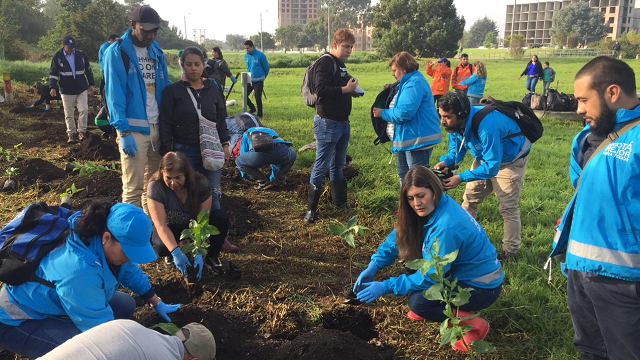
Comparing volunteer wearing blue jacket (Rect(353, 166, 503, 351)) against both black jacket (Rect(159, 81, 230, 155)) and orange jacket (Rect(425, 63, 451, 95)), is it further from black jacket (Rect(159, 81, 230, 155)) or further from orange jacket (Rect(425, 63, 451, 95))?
orange jacket (Rect(425, 63, 451, 95))

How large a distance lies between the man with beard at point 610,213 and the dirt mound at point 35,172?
6.44 metres

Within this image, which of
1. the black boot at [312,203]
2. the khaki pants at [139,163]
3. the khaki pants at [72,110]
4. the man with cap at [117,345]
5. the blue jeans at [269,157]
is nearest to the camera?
the man with cap at [117,345]

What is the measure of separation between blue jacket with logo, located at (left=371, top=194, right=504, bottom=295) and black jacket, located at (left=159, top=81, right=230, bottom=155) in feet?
7.38

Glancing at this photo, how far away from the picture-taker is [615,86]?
2074 mm

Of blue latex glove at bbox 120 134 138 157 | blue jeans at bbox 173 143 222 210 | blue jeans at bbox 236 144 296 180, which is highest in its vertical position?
blue latex glove at bbox 120 134 138 157

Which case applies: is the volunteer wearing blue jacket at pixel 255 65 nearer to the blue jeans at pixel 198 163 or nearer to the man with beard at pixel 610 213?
the blue jeans at pixel 198 163

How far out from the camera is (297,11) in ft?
492

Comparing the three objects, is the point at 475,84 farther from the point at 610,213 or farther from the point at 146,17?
the point at 610,213

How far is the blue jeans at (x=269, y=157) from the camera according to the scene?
614 centimetres

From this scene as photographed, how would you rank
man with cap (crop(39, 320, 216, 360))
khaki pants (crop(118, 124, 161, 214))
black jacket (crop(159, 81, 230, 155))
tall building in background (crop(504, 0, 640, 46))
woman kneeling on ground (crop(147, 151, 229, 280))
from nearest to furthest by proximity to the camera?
man with cap (crop(39, 320, 216, 360)), woman kneeling on ground (crop(147, 151, 229, 280)), black jacket (crop(159, 81, 230, 155)), khaki pants (crop(118, 124, 161, 214)), tall building in background (crop(504, 0, 640, 46))

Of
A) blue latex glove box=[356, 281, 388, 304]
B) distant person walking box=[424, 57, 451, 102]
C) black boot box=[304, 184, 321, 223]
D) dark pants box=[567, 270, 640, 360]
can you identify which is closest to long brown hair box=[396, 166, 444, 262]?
blue latex glove box=[356, 281, 388, 304]

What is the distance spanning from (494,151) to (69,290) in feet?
10.1

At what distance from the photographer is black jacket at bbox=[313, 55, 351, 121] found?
15.8 ft

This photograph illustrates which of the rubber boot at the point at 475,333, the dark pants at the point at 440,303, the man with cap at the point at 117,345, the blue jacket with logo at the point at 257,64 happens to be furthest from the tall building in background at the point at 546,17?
the man with cap at the point at 117,345
